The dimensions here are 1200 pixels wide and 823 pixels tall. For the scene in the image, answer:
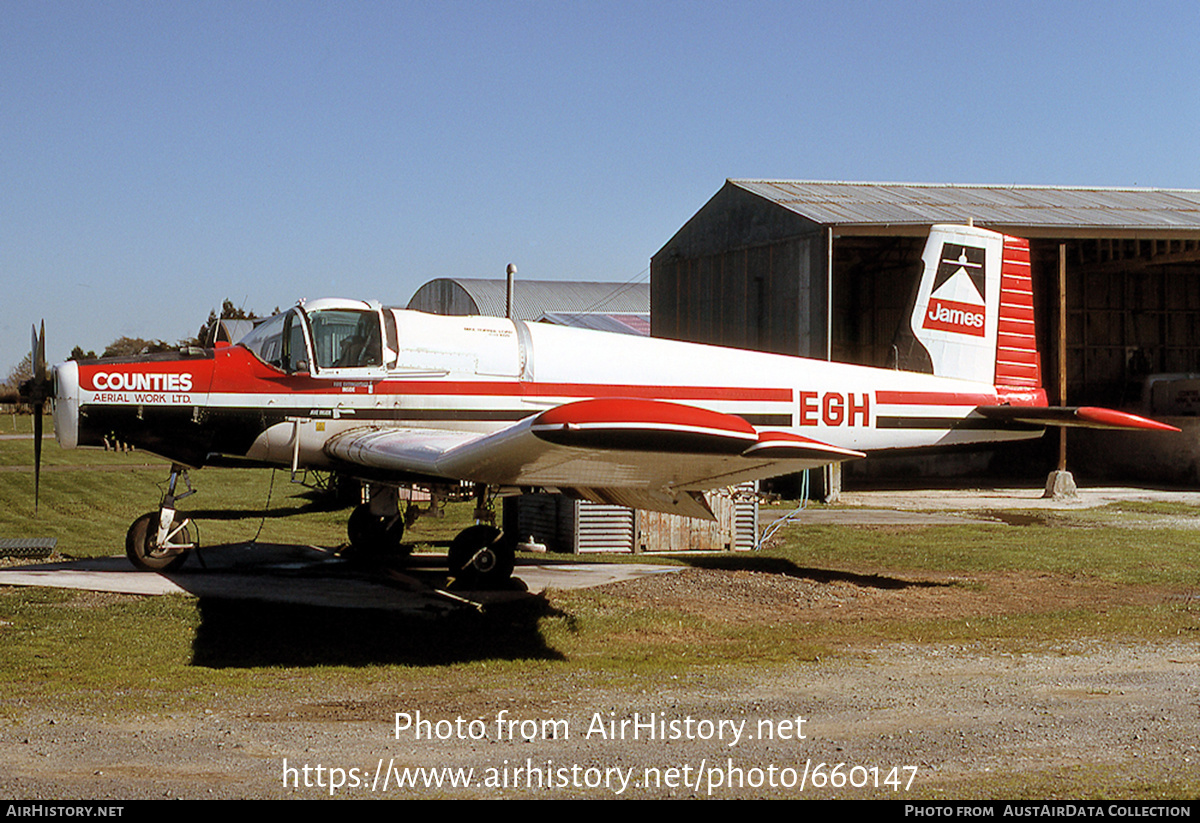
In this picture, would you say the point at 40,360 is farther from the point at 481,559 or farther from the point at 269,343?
the point at 481,559

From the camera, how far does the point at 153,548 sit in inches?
503

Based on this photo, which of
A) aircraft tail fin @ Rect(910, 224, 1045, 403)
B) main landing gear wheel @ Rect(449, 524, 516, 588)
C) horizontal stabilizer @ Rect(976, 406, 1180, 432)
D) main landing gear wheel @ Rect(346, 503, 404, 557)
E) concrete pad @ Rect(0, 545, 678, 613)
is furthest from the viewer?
aircraft tail fin @ Rect(910, 224, 1045, 403)

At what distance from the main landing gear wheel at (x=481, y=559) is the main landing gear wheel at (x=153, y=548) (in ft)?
11.3

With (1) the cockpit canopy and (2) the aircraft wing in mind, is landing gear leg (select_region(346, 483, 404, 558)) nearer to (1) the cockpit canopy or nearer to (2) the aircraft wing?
(1) the cockpit canopy

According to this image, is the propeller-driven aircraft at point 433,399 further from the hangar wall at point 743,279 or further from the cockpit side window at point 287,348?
the hangar wall at point 743,279

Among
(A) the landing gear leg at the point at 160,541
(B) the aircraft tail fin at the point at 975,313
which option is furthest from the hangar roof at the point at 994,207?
(A) the landing gear leg at the point at 160,541

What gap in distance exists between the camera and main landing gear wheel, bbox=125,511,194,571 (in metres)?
12.7

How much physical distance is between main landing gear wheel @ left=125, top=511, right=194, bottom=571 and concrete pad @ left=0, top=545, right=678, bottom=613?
0.51ft

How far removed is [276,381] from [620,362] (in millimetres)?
4014

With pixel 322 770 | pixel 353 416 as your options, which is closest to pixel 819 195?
pixel 353 416

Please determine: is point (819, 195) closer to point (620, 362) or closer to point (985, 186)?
point (985, 186)

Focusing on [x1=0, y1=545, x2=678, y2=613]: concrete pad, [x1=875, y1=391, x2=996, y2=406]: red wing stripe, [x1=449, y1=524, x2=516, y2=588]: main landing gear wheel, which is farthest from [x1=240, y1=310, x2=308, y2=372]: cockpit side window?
[x1=875, y1=391, x2=996, y2=406]: red wing stripe

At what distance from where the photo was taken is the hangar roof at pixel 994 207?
1152 inches

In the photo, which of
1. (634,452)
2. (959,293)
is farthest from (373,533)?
(959,293)
